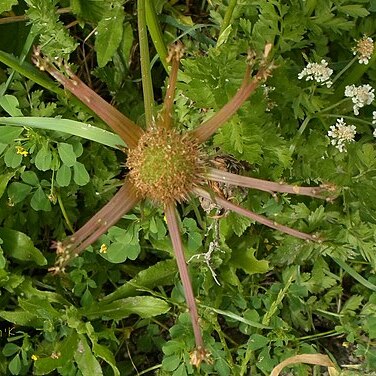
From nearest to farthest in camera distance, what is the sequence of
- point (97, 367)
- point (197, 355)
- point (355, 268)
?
point (197, 355)
point (97, 367)
point (355, 268)

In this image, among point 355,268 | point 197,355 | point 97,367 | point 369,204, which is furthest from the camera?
point 355,268

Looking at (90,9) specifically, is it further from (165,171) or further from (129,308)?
(129,308)

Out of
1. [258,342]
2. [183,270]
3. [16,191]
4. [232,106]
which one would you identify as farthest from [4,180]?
[258,342]

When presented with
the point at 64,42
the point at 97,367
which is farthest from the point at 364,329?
the point at 64,42

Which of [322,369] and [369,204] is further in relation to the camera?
[322,369]

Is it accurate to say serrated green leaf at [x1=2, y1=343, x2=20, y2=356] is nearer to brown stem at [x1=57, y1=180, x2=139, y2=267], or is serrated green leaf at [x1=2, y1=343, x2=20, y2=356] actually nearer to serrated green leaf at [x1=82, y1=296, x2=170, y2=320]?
serrated green leaf at [x1=82, y1=296, x2=170, y2=320]

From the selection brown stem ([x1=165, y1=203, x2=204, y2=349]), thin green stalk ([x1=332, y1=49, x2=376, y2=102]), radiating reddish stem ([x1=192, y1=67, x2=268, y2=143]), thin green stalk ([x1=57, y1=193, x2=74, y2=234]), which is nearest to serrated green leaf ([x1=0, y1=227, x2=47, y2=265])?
thin green stalk ([x1=57, y1=193, x2=74, y2=234])

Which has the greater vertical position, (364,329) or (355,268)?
(355,268)

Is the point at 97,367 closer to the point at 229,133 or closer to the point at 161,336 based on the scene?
the point at 161,336
